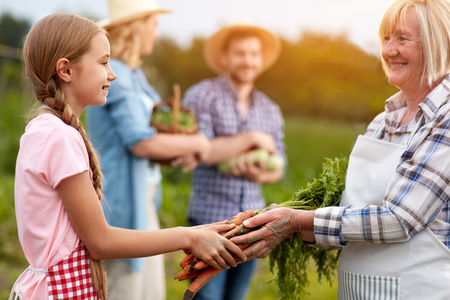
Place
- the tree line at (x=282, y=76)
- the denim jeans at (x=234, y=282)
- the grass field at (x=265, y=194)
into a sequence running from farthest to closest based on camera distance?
the tree line at (x=282, y=76) → the grass field at (x=265, y=194) → the denim jeans at (x=234, y=282)

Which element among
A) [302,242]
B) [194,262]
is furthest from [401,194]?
[194,262]

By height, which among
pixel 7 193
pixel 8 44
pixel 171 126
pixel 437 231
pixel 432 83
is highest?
pixel 432 83

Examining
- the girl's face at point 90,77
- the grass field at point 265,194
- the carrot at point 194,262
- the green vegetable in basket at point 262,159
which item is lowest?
the grass field at point 265,194

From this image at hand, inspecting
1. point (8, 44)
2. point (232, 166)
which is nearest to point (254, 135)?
point (232, 166)

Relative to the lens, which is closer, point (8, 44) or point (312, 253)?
point (312, 253)

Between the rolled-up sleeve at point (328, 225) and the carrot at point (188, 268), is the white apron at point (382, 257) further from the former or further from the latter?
the carrot at point (188, 268)

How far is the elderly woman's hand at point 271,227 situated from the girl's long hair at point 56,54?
0.64 meters

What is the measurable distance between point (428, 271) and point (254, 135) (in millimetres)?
2236

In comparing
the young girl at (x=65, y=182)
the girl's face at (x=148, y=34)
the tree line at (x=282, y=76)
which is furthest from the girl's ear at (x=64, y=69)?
the tree line at (x=282, y=76)

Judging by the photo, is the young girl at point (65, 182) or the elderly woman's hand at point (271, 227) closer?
the young girl at point (65, 182)

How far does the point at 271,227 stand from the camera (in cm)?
233

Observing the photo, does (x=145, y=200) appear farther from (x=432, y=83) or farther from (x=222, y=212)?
(x=432, y=83)

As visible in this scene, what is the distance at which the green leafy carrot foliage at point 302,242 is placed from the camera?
2500mm

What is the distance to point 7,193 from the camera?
24.4 feet
